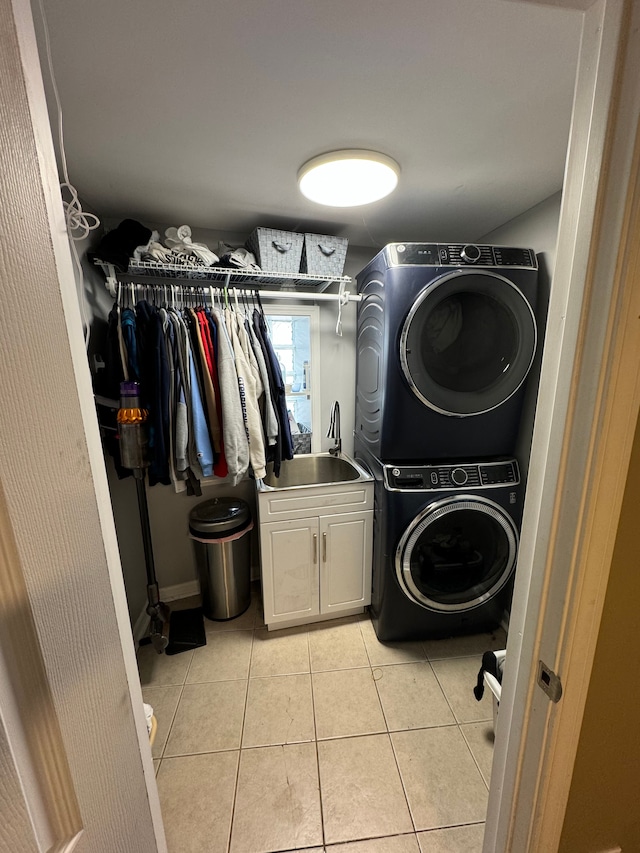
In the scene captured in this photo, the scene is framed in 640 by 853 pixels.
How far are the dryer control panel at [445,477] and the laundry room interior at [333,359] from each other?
0.04 ft

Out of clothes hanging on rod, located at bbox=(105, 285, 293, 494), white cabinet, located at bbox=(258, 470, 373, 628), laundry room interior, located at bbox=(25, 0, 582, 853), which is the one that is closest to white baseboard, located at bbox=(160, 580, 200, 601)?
laundry room interior, located at bbox=(25, 0, 582, 853)

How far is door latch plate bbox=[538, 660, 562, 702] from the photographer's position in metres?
0.61

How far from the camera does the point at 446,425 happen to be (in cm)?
171

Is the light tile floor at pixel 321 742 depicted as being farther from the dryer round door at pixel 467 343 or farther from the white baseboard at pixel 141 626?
the dryer round door at pixel 467 343

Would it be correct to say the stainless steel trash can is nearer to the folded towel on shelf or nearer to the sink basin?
the sink basin

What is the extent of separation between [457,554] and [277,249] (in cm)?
192

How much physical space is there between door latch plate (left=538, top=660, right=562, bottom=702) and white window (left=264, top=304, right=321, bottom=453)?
1885 millimetres

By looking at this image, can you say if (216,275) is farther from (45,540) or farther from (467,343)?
(45,540)

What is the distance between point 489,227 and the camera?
200 centimetres

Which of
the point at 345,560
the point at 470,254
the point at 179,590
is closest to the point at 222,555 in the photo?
the point at 179,590

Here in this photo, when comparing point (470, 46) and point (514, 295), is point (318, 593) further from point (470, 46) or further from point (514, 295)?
point (470, 46)

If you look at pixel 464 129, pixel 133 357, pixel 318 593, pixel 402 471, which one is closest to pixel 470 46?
pixel 464 129

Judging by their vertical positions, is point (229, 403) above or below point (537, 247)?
below

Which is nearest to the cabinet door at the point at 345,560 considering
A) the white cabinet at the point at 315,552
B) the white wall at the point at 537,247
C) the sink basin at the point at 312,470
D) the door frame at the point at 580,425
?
the white cabinet at the point at 315,552
